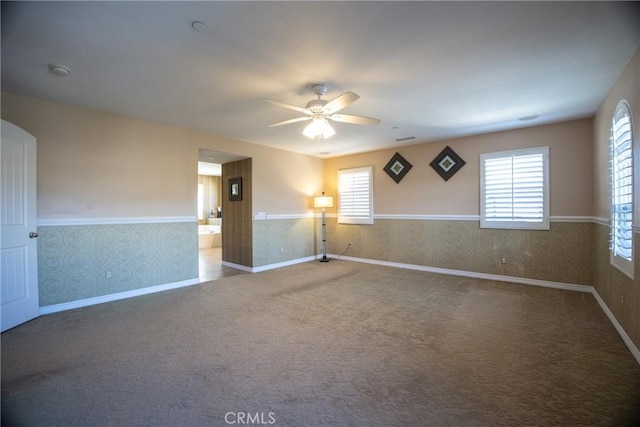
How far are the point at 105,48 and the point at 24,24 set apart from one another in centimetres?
47

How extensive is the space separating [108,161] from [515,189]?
21.0 ft

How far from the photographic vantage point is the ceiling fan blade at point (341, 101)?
2650mm

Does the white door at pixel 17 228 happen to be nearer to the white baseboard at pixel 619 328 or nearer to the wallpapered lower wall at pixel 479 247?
the wallpapered lower wall at pixel 479 247

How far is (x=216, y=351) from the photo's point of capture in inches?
100

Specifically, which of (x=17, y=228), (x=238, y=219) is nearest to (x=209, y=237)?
(x=238, y=219)

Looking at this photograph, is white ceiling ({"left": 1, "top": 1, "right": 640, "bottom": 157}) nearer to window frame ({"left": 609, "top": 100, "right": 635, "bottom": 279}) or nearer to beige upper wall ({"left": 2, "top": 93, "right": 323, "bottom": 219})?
beige upper wall ({"left": 2, "top": 93, "right": 323, "bottom": 219})

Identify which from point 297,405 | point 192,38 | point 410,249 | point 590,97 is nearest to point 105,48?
point 192,38

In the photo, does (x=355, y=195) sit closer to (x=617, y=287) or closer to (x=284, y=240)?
(x=284, y=240)

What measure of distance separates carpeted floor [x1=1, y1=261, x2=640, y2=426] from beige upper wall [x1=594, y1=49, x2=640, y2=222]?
4.64 feet

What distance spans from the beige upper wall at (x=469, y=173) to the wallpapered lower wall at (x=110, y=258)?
3.94 meters

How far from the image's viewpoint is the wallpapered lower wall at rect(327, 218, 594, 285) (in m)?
4.38

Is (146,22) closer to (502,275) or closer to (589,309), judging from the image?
(589,309)

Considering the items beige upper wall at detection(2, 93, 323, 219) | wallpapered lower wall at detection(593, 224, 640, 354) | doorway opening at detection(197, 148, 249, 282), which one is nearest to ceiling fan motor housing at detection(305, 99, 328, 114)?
beige upper wall at detection(2, 93, 323, 219)

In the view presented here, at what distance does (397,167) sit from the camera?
20.2 feet
